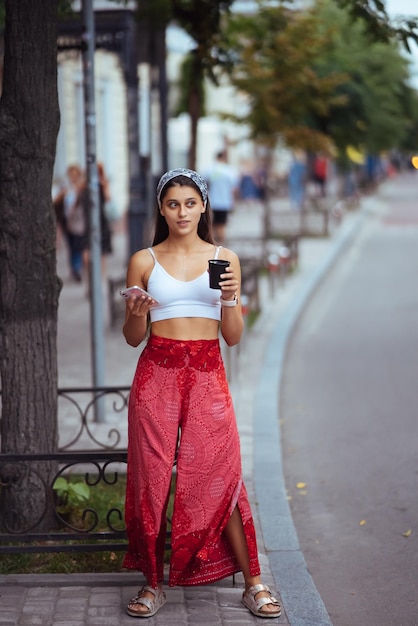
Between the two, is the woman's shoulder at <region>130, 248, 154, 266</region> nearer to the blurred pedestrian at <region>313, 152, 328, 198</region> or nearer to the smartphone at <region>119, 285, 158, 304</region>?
the smartphone at <region>119, 285, 158, 304</region>

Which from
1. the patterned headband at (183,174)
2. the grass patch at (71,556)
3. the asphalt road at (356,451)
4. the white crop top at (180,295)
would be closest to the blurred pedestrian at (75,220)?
the asphalt road at (356,451)

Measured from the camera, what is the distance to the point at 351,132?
27.1 m

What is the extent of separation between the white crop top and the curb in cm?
131

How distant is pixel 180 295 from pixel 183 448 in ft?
1.98

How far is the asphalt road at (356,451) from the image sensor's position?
17.1 ft

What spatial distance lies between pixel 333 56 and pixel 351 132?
73.7 inches

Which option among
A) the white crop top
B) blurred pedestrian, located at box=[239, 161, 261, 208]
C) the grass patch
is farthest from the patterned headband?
blurred pedestrian, located at box=[239, 161, 261, 208]

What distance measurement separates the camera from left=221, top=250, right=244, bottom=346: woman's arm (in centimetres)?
422

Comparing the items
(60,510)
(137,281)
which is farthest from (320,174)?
(137,281)

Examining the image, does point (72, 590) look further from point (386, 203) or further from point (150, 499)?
point (386, 203)

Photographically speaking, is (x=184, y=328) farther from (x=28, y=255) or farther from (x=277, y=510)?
(x=277, y=510)

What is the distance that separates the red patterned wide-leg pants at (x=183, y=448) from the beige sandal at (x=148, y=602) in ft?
0.24

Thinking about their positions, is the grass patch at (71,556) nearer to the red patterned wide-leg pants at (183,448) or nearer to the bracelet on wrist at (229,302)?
the red patterned wide-leg pants at (183,448)

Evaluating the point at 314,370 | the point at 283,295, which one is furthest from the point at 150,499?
the point at 283,295
